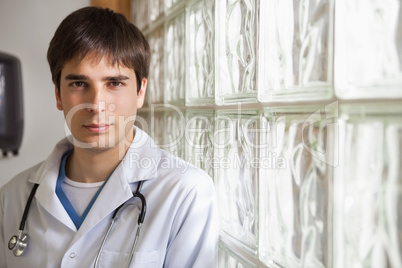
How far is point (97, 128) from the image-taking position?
1.02m

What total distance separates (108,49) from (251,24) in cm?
38

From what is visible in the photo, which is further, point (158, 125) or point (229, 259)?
point (158, 125)

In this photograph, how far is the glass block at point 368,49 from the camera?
470 mm

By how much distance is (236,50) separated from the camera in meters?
0.92

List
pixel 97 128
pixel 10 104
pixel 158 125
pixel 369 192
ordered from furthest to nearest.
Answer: pixel 10 104 → pixel 158 125 → pixel 97 128 → pixel 369 192

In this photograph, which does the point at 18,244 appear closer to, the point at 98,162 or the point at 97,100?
the point at 98,162

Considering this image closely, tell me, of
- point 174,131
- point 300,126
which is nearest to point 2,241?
point 174,131

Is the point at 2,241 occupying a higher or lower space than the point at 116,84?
lower

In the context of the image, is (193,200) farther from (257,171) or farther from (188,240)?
(257,171)

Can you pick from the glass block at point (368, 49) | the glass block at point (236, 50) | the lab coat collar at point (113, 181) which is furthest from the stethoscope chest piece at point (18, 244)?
the glass block at point (368, 49)

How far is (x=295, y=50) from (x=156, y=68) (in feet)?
3.23

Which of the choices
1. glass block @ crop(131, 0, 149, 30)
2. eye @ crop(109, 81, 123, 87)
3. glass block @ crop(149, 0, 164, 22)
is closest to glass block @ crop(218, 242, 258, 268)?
eye @ crop(109, 81, 123, 87)

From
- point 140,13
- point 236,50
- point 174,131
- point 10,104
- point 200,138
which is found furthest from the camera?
point 10,104

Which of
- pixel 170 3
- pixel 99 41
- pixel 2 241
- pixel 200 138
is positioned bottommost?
pixel 2 241
